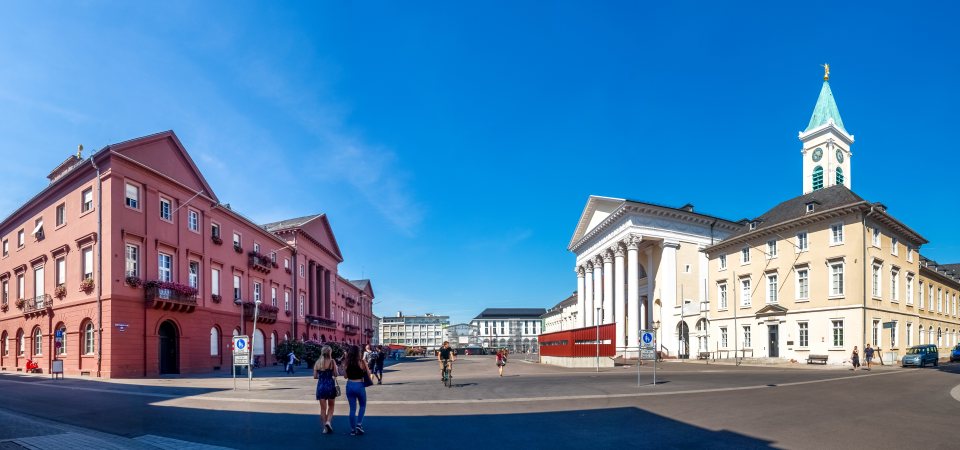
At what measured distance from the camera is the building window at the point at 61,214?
32281 millimetres

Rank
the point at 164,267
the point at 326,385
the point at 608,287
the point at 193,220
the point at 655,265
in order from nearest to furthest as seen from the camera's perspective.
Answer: the point at 326,385
the point at 164,267
the point at 193,220
the point at 655,265
the point at 608,287

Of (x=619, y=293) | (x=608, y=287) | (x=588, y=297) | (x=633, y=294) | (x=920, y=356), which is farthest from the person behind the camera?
(x=588, y=297)

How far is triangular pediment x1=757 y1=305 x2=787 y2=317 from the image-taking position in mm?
43375

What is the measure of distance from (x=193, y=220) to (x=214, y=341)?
833cm

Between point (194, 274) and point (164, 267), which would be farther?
point (194, 274)

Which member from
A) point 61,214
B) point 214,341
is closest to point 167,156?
point 61,214

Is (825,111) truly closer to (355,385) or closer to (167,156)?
(167,156)

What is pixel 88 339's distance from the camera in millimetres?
29203

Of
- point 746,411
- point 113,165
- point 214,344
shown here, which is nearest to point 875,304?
point 746,411

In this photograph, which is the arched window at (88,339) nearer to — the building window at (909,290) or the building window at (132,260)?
the building window at (132,260)

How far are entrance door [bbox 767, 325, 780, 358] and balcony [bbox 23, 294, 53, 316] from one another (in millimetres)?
48906

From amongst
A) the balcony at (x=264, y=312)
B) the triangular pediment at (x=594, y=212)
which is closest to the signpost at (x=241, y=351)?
the balcony at (x=264, y=312)

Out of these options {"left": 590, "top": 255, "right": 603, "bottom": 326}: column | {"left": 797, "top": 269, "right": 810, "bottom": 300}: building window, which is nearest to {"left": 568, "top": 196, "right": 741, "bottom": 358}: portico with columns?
{"left": 590, "top": 255, "right": 603, "bottom": 326}: column

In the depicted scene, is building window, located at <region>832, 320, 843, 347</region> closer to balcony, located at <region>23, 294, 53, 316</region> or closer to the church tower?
the church tower
